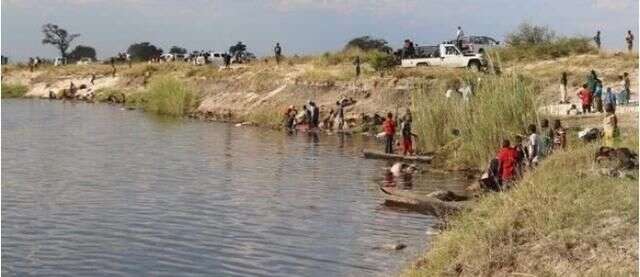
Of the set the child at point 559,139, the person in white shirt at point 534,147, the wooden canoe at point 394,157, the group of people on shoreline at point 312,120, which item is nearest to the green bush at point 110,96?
the group of people on shoreline at point 312,120

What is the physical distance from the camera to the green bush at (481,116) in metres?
23.6

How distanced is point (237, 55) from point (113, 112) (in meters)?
20.6

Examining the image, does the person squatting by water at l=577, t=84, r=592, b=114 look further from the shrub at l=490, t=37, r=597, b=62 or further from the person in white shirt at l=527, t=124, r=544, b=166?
the shrub at l=490, t=37, r=597, b=62

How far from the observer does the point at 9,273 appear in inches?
528

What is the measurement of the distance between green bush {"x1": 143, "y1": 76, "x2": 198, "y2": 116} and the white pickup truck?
12662 mm

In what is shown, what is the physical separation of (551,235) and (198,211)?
8.95 m

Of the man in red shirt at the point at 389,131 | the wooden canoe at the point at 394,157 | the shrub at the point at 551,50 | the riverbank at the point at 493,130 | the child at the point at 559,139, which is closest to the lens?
the riverbank at the point at 493,130

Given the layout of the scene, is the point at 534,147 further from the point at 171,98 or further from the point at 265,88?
the point at 171,98

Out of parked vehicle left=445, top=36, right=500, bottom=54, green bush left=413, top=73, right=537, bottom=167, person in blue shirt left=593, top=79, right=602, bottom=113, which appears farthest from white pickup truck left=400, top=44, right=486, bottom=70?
green bush left=413, top=73, right=537, bottom=167

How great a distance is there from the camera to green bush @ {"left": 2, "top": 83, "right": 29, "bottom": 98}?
76.9 meters

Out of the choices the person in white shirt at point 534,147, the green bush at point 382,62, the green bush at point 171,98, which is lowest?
the person in white shirt at point 534,147

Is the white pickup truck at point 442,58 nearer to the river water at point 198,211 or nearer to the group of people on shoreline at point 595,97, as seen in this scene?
the group of people on shoreline at point 595,97

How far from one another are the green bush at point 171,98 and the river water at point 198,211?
18548 millimetres

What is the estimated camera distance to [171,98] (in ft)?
178
